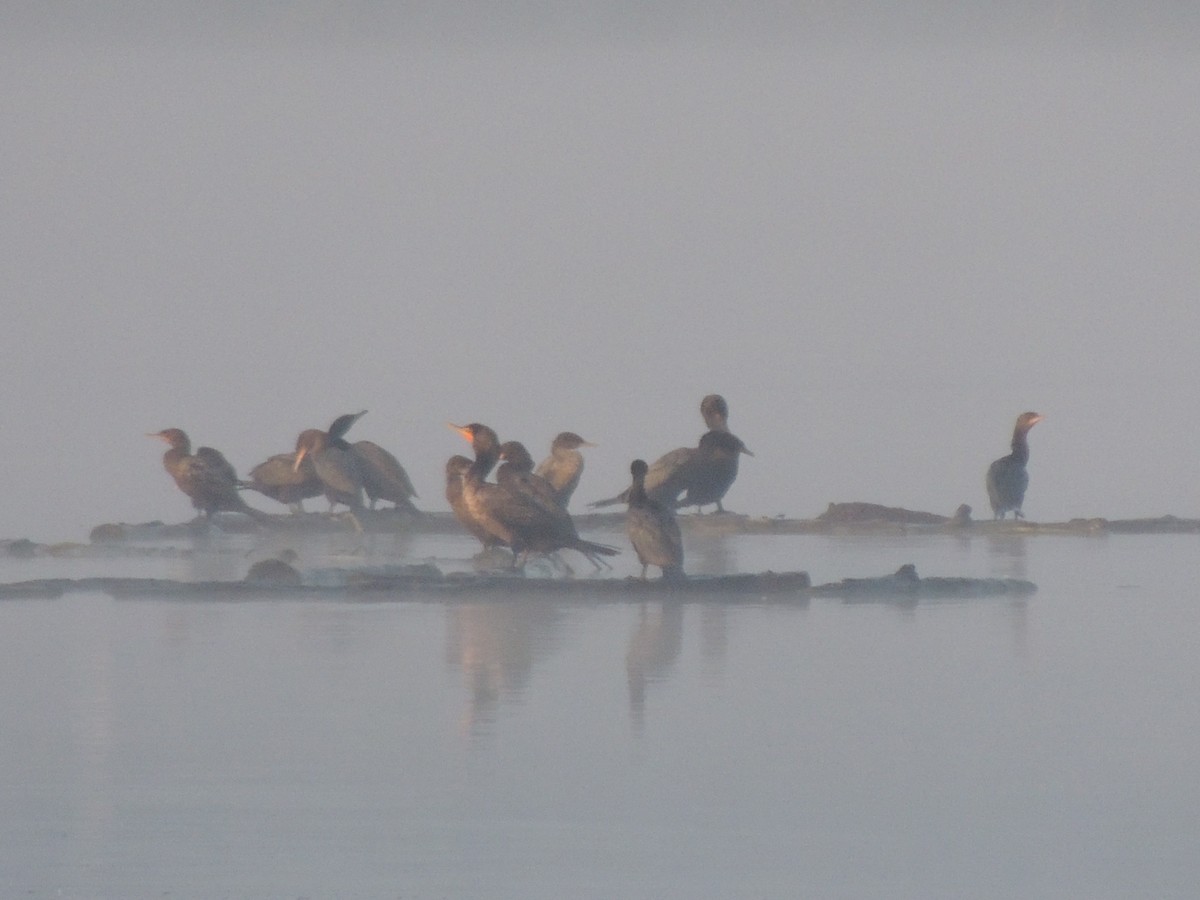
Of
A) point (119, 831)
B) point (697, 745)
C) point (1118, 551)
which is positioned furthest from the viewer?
point (1118, 551)

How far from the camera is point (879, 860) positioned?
16.5 feet

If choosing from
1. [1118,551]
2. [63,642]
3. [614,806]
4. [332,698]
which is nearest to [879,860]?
[614,806]

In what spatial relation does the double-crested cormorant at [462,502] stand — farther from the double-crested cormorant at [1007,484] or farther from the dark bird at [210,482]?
the double-crested cormorant at [1007,484]

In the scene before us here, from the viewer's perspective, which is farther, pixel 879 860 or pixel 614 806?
pixel 614 806

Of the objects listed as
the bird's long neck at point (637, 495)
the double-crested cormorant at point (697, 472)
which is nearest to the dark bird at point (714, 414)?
the double-crested cormorant at point (697, 472)

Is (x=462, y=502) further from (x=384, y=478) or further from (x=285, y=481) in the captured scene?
(x=285, y=481)

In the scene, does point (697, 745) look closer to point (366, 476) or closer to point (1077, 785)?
point (1077, 785)

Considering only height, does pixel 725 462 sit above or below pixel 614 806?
above

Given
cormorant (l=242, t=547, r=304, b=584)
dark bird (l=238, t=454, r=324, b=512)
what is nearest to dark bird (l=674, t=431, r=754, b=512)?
dark bird (l=238, t=454, r=324, b=512)

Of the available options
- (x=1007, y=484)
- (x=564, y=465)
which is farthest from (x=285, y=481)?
(x=1007, y=484)

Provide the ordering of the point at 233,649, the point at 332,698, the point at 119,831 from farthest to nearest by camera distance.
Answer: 1. the point at 233,649
2. the point at 332,698
3. the point at 119,831

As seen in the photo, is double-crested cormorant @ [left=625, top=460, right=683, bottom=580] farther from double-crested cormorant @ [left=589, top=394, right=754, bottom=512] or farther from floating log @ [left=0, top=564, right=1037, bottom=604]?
double-crested cormorant @ [left=589, top=394, right=754, bottom=512]

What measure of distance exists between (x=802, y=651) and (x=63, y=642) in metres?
2.68

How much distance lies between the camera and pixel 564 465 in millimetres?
14172
